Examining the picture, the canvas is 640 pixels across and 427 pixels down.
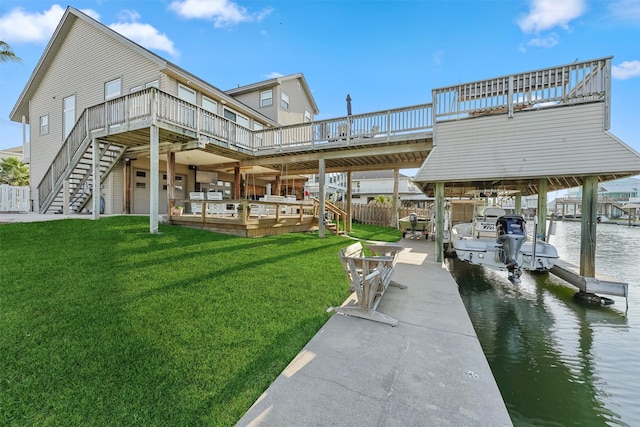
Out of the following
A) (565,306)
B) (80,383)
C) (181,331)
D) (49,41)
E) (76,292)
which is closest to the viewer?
(80,383)

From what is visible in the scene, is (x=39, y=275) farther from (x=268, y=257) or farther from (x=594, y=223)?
(x=594, y=223)

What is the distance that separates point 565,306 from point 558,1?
25.1 feet

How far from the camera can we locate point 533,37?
9.01 meters

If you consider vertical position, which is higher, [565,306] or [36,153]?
[36,153]

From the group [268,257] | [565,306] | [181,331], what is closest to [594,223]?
[565,306]

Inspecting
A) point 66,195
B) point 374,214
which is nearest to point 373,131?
point 374,214

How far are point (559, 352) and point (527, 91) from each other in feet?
21.5

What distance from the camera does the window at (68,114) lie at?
13758 mm

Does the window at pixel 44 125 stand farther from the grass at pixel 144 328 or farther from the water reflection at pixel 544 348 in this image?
the water reflection at pixel 544 348

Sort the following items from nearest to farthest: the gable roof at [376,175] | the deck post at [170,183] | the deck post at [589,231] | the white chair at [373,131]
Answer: the deck post at [589,231]
the white chair at [373,131]
the deck post at [170,183]
the gable roof at [376,175]

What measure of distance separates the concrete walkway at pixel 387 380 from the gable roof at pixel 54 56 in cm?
1228

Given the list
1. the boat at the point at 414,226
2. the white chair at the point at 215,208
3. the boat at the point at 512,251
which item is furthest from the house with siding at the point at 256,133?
the boat at the point at 414,226

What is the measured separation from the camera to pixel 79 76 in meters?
13.7

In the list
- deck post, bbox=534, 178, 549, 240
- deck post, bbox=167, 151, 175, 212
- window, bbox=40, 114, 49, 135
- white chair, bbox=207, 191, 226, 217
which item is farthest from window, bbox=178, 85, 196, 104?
deck post, bbox=534, 178, 549, 240
